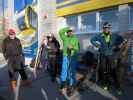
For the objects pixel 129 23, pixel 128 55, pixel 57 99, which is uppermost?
pixel 129 23

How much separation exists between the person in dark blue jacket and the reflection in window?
13.7 feet

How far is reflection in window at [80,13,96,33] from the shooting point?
1519 cm

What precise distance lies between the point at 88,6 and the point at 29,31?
6.39 meters

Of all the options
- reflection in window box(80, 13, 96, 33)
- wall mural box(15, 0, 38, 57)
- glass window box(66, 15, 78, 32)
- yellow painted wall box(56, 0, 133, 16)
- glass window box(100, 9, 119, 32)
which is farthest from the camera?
wall mural box(15, 0, 38, 57)

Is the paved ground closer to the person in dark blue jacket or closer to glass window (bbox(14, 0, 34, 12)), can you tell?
the person in dark blue jacket

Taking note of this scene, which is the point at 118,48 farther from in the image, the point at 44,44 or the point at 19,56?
the point at 44,44

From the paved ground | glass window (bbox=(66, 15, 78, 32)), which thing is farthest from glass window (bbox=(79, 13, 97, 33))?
the paved ground

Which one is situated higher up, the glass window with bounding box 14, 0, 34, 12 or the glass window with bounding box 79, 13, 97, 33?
the glass window with bounding box 14, 0, 34, 12

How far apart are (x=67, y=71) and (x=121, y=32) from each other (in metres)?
2.59

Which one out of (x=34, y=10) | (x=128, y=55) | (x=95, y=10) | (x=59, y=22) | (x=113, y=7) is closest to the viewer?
(x=128, y=55)

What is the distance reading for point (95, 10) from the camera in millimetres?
14516

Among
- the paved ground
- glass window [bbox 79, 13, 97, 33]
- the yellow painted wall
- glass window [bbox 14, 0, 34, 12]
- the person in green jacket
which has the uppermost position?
glass window [bbox 14, 0, 34, 12]

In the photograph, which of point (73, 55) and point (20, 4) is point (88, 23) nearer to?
point (73, 55)

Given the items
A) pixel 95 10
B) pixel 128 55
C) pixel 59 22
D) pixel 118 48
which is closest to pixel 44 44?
pixel 59 22
